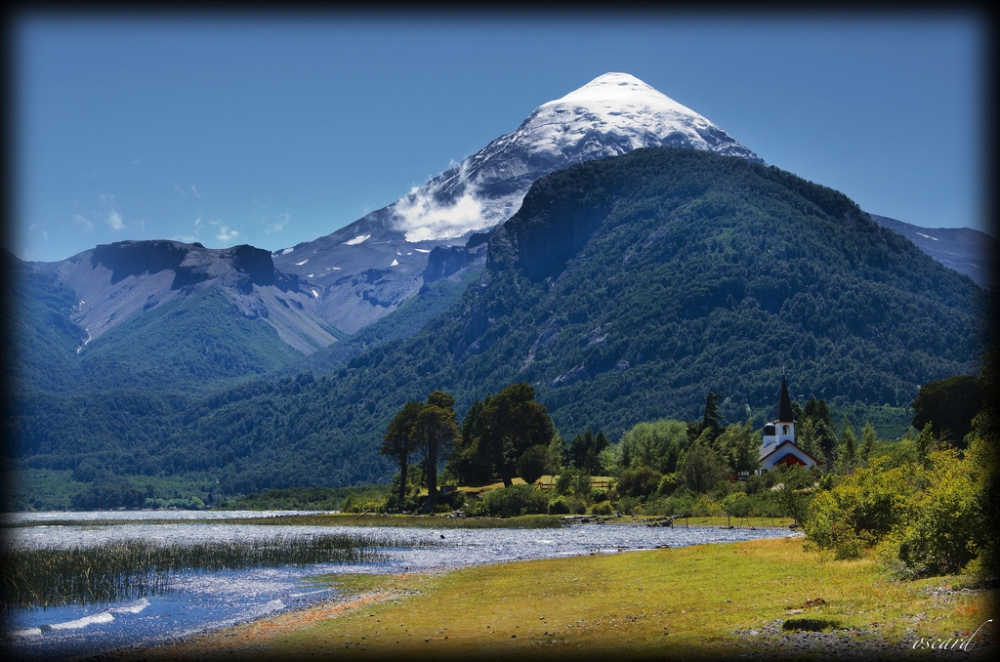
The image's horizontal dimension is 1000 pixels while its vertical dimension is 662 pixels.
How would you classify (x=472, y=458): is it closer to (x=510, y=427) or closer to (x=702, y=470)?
(x=510, y=427)

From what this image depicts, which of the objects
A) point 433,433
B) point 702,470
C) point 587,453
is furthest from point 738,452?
point 433,433

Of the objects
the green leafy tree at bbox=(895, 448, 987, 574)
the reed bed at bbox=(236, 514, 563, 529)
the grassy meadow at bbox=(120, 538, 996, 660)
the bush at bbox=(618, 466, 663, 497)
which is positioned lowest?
the reed bed at bbox=(236, 514, 563, 529)

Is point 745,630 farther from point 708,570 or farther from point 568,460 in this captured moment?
point 568,460

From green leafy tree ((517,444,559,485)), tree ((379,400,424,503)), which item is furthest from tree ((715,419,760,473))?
tree ((379,400,424,503))

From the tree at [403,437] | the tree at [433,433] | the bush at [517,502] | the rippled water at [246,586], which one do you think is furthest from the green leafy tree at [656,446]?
the rippled water at [246,586]

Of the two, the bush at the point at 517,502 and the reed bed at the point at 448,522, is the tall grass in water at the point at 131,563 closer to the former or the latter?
the reed bed at the point at 448,522

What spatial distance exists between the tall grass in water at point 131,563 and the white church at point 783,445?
56574 mm

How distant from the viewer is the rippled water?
2975cm

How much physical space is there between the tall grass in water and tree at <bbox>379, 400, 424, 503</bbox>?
47.5 meters

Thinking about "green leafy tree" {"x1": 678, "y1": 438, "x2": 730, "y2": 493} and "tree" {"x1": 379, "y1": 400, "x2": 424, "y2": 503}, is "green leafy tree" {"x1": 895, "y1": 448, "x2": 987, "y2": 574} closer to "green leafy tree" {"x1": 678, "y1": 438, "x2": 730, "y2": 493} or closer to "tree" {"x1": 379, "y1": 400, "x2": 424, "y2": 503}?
"green leafy tree" {"x1": 678, "y1": 438, "x2": 730, "y2": 493}

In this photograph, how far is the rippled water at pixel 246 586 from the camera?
97.6ft

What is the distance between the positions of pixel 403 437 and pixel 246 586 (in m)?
74.9

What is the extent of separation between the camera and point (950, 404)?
321ft

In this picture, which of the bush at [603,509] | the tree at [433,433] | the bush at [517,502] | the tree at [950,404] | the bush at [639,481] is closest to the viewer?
the bush at [603,509]
